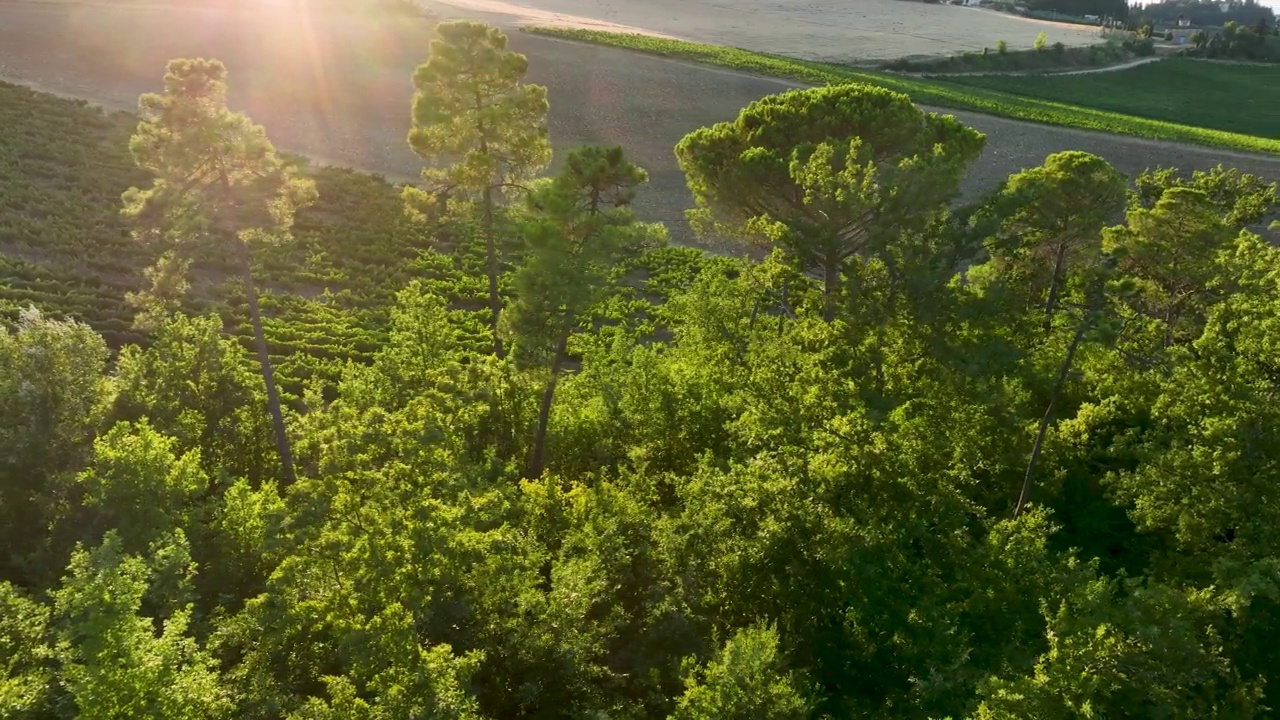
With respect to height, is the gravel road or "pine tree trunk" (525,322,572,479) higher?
the gravel road

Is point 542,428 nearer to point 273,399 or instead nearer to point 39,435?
point 273,399

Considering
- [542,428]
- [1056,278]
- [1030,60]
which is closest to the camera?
[542,428]

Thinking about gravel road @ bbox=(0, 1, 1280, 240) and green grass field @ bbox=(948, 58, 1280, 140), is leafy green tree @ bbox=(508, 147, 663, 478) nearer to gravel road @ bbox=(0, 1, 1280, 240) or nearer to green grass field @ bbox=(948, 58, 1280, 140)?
gravel road @ bbox=(0, 1, 1280, 240)

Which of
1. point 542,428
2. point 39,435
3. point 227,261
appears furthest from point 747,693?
point 227,261

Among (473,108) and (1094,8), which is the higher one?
(1094,8)

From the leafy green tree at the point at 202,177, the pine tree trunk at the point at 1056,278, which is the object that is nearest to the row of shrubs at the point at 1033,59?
the pine tree trunk at the point at 1056,278


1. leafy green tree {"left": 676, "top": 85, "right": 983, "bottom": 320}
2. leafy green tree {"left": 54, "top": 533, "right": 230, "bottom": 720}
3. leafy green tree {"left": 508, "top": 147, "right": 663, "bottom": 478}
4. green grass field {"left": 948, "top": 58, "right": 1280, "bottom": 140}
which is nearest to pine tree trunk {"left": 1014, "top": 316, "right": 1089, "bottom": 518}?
leafy green tree {"left": 676, "top": 85, "right": 983, "bottom": 320}

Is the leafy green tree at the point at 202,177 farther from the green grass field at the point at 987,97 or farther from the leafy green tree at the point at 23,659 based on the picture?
the green grass field at the point at 987,97
